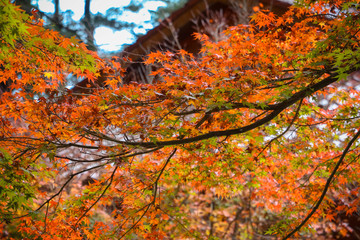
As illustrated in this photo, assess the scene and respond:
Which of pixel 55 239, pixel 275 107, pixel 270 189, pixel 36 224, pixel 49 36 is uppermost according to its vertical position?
pixel 49 36

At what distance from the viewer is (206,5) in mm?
8102

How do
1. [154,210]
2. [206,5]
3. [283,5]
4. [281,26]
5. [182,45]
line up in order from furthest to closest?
1. [182,45]
2. [206,5]
3. [283,5]
4. [154,210]
5. [281,26]

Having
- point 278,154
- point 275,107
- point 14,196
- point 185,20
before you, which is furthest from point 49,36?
point 185,20

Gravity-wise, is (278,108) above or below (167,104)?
below

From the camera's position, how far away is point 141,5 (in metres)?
13.9

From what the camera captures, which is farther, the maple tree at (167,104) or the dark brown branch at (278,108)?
the dark brown branch at (278,108)

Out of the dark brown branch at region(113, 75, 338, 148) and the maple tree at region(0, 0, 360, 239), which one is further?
the dark brown branch at region(113, 75, 338, 148)

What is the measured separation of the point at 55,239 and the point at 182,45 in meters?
6.52

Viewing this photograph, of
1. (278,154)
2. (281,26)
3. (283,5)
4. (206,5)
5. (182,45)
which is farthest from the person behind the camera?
(182,45)

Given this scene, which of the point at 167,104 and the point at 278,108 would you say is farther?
the point at 278,108

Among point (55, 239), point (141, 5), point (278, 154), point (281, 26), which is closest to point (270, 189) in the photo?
point (278, 154)

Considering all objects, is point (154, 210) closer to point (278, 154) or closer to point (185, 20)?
point (278, 154)

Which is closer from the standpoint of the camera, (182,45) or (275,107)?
(275,107)

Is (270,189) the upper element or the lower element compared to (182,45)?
lower
